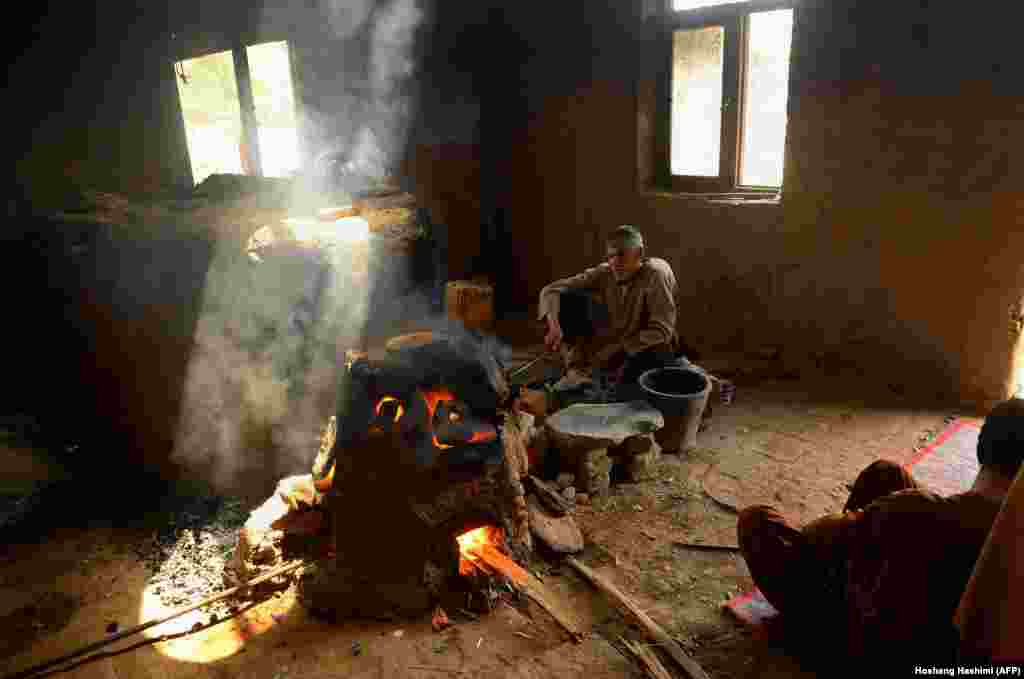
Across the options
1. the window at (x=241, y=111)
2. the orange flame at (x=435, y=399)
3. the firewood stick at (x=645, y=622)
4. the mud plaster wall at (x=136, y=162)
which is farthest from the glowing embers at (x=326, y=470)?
the window at (x=241, y=111)

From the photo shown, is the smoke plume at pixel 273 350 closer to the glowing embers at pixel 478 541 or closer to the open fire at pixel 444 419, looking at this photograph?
the open fire at pixel 444 419

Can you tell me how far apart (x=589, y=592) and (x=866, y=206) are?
183 inches

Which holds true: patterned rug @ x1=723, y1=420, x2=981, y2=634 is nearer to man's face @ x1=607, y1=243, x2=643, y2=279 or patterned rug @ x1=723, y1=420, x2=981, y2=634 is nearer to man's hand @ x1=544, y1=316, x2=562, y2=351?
man's face @ x1=607, y1=243, x2=643, y2=279

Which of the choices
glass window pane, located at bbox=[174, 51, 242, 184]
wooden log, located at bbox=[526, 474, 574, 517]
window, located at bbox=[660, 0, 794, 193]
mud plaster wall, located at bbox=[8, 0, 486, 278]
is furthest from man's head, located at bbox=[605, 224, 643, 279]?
glass window pane, located at bbox=[174, 51, 242, 184]

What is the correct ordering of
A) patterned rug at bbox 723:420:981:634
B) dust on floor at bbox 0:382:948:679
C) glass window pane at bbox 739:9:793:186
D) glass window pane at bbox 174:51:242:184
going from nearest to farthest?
dust on floor at bbox 0:382:948:679, patterned rug at bbox 723:420:981:634, glass window pane at bbox 739:9:793:186, glass window pane at bbox 174:51:242:184

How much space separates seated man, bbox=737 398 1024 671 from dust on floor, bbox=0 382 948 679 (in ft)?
1.12

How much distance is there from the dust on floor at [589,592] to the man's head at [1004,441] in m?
1.33

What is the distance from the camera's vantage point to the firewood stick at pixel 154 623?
3.99 meters

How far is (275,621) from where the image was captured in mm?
4113

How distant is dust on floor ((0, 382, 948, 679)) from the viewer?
359cm

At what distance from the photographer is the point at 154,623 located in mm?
4262

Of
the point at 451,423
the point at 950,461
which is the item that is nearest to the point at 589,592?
the point at 451,423

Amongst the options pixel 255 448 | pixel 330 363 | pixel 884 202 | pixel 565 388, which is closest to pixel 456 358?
pixel 565 388

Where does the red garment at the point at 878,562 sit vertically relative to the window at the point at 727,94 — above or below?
below
